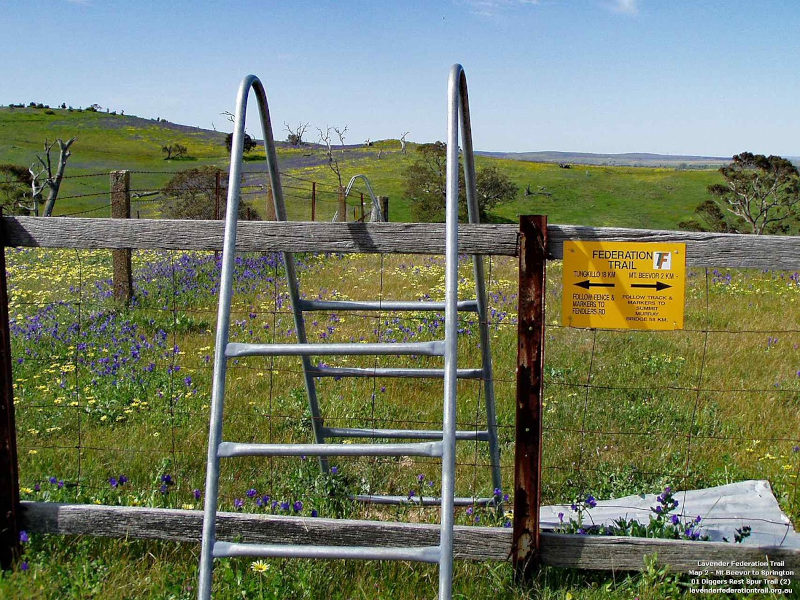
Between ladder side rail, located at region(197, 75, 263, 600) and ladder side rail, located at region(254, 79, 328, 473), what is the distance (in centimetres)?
21

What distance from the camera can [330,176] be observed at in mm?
68250

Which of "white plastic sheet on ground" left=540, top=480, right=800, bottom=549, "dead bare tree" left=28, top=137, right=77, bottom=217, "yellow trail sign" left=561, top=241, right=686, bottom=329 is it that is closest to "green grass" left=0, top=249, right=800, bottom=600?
"white plastic sheet on ground" left=540, top=480, right=800, bottom=549

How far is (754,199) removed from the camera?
48.3 meters

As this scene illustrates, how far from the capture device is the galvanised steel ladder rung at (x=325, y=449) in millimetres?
2533

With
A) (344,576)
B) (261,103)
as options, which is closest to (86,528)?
(344,576)

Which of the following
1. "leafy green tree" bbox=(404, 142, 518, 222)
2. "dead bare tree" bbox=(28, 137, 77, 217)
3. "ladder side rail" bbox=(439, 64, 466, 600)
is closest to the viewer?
"ladder side rail" bbox=(439, 64, 466, 600)

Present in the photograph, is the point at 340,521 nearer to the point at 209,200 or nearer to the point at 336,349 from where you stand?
the point at 336,349

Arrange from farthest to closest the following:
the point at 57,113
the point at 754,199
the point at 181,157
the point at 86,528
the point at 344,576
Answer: the point at 57,113 < the point at 181,157 < the point at 754,199 < the point at 86,528 < the point at 344,576

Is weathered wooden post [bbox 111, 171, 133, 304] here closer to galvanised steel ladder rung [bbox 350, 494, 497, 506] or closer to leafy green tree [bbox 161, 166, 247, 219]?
galvanised steel ladder rung [bbox 350, 494, 497, 506]

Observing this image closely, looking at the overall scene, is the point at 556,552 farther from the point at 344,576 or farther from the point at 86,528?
the point at 86,528

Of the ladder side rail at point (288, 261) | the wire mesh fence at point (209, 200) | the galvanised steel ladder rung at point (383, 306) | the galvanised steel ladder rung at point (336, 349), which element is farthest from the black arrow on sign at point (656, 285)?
the wire mesh fence at point (209, 200)

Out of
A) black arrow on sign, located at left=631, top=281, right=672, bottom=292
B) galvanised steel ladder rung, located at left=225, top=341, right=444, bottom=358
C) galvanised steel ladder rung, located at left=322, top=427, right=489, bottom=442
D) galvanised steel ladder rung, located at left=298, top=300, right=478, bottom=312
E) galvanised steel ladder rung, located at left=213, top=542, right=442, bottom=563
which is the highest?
black arrow on sign, located at left=631, top=281, right=672, bottom=292

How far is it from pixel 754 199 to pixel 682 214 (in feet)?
73.1

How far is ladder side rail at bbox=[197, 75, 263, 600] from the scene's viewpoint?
8.38 feet
